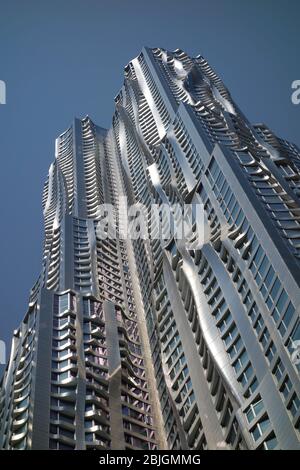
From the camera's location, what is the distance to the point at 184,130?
107m

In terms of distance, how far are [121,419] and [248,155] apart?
133 ft

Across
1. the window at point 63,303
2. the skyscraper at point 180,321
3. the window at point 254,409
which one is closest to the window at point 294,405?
the skyscraper at point 180,321

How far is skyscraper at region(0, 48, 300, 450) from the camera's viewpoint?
2203 inches

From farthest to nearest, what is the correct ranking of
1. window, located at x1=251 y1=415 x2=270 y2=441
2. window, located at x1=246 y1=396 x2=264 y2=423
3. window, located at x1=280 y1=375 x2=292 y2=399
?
1. window, located at x1=246 y1=396 x2=264 y2=423
2. window, located at x1=251 y1=415 x2=270 y2=441
3. window, located at x1=280 y1=375 x2=292 y2=399

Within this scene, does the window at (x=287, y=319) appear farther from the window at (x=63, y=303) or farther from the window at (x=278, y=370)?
the window at (x=63, y=303)

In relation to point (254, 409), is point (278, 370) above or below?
above

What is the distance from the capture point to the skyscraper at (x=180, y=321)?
5597 cm

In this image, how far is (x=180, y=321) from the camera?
3027 inches

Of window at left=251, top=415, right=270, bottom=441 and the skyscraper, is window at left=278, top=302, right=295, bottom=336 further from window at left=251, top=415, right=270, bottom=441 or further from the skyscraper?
window at left=251, top=415, right=270, bottom=441

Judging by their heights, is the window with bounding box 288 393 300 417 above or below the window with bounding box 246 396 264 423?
below

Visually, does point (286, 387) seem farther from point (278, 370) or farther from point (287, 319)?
point (287, 319)

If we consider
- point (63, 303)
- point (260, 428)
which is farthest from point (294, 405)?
point (63, 303)

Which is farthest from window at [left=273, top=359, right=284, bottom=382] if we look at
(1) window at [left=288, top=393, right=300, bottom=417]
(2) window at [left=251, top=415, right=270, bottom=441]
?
(2) window at [left=251, top=415, right=270, bottom=441]

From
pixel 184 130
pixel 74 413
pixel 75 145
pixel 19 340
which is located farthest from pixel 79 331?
pixel 75 145
